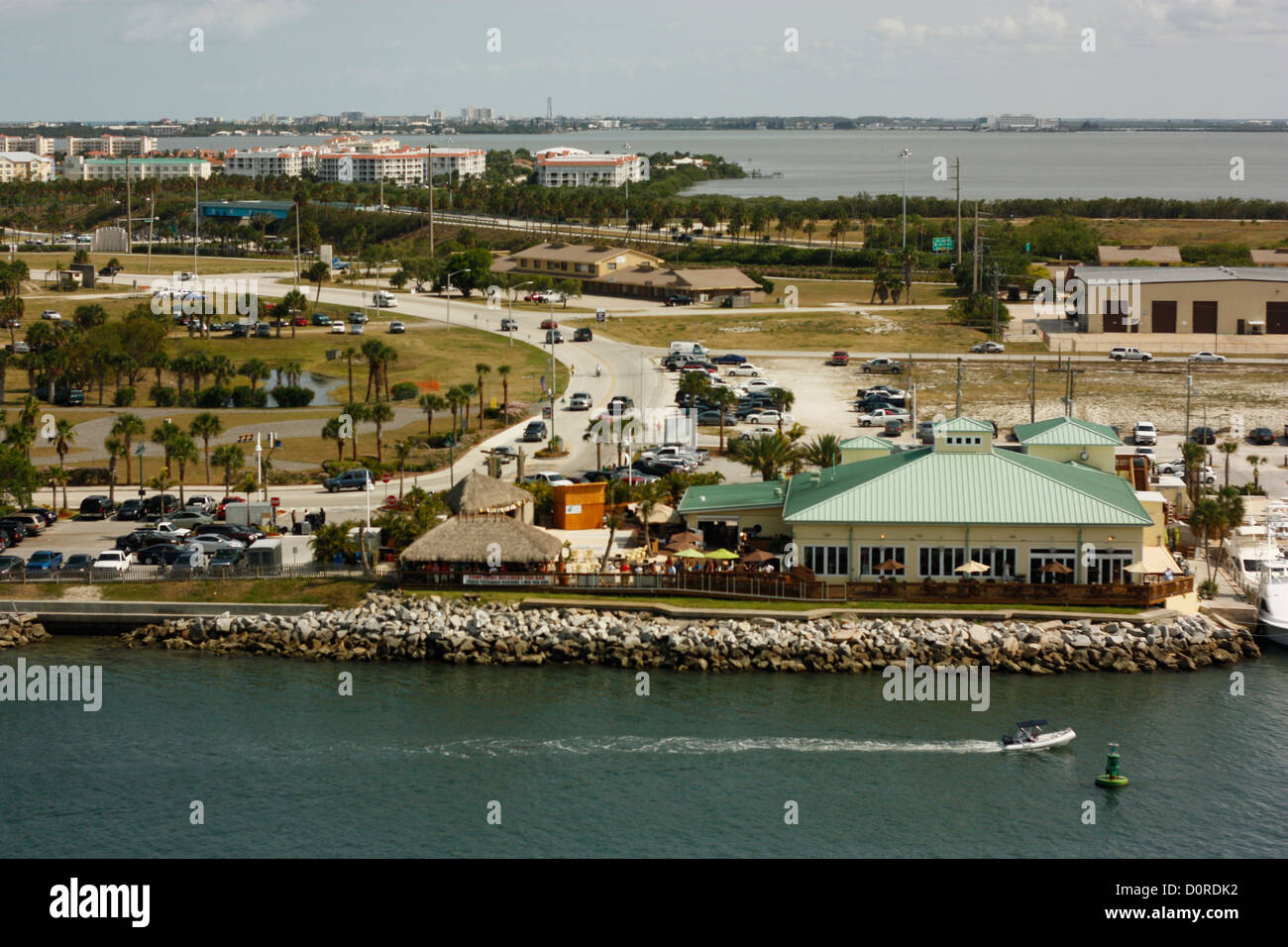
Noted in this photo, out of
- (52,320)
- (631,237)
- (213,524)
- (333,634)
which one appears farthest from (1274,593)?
(631,237)

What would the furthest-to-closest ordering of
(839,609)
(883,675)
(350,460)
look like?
1. (350,460)
2. (839,609)
3. (883,675)

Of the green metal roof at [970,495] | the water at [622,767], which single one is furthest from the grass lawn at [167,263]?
the water at [622,767]

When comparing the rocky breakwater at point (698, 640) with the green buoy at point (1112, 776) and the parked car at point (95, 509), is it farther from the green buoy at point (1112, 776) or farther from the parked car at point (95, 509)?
the parked car at point (95, 509)

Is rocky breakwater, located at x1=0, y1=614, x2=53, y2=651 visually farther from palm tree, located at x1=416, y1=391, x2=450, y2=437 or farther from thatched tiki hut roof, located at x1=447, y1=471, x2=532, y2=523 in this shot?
palm tree, located at x1=416, y1=391, x2=450, y2=437

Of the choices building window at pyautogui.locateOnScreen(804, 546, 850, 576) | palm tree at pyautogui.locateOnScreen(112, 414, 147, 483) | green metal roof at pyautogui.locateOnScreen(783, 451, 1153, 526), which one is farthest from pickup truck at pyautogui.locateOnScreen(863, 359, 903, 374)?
palm tree at pyautogui.locateOnScreen(112, 414, 147, 483)

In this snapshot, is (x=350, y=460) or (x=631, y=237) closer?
(x=350, y=460)

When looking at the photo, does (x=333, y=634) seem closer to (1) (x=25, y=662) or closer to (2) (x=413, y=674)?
(2) (x=413, y=674)

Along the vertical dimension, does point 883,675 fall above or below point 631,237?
below
